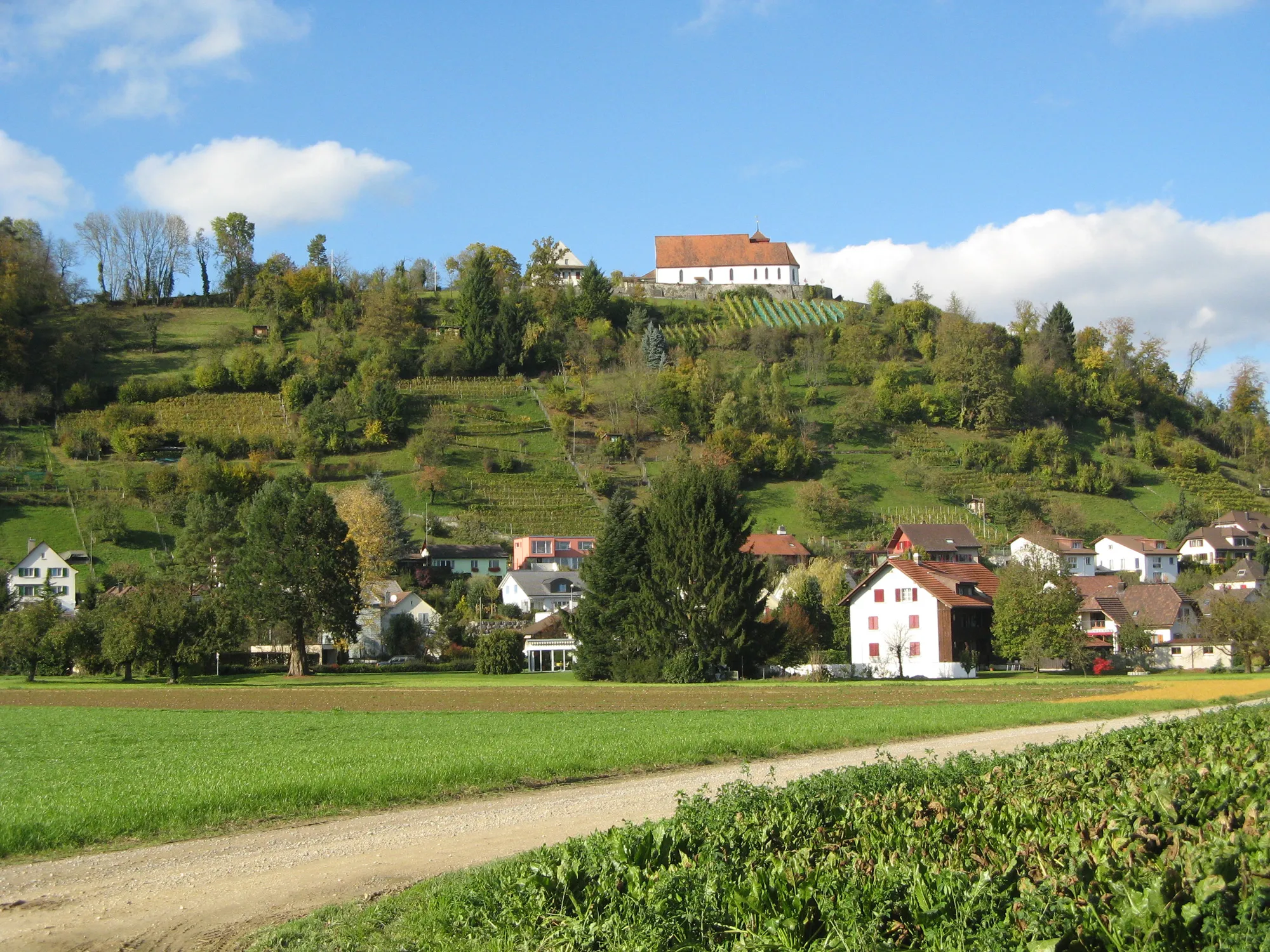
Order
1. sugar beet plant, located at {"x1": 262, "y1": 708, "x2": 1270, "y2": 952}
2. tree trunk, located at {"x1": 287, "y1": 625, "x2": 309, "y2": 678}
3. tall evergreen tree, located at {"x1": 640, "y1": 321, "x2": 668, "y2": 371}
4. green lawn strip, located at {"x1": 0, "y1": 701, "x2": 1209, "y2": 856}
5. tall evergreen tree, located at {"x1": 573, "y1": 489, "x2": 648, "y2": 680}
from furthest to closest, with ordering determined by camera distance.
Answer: tall evergreen tree, located at {"x1": 640, "y1": 321, "x2": 668, "y2": 371}
tree trunk, located at {"x1": 287, "y1": 625, "x2": 309, "y2": 678}
tall evergreen tree, located at {"x1": 573, "y1": 489, "x2": 648, "y2": 680}
green lawn strip, located at {"x1": 0, "y1": 701, "x2": 1209, "y2": 856}
sugar beet plant, located at {"x1": 262, "y1": 708, "x2": 1270, "y2": 952}

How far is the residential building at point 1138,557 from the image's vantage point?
102875 mm

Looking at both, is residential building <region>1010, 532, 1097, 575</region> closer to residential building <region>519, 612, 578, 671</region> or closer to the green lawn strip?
residential building <region>519, 612, 578, 671</region>

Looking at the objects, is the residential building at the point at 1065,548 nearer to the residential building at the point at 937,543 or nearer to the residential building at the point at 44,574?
the residential building at the point at 937,543

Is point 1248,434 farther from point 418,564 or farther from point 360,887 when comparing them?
point 360,887

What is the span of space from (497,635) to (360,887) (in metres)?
61.4

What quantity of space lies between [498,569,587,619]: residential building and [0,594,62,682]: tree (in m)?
38.0

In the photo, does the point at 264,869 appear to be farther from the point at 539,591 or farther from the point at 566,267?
the point at 566,267

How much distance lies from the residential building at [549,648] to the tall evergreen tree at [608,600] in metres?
15.4

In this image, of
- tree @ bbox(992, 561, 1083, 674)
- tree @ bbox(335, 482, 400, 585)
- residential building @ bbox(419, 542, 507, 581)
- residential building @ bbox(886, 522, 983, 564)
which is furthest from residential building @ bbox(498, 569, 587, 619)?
tree @ bbox(992, 561, 1083, 674)

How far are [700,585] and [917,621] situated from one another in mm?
17136

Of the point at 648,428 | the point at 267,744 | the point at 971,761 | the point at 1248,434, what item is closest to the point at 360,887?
the point at 971,761

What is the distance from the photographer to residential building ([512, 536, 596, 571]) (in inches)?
3967

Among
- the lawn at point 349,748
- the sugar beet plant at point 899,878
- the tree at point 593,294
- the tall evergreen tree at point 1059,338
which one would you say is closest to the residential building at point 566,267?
the tree at point 593,294

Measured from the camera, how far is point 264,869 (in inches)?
462
